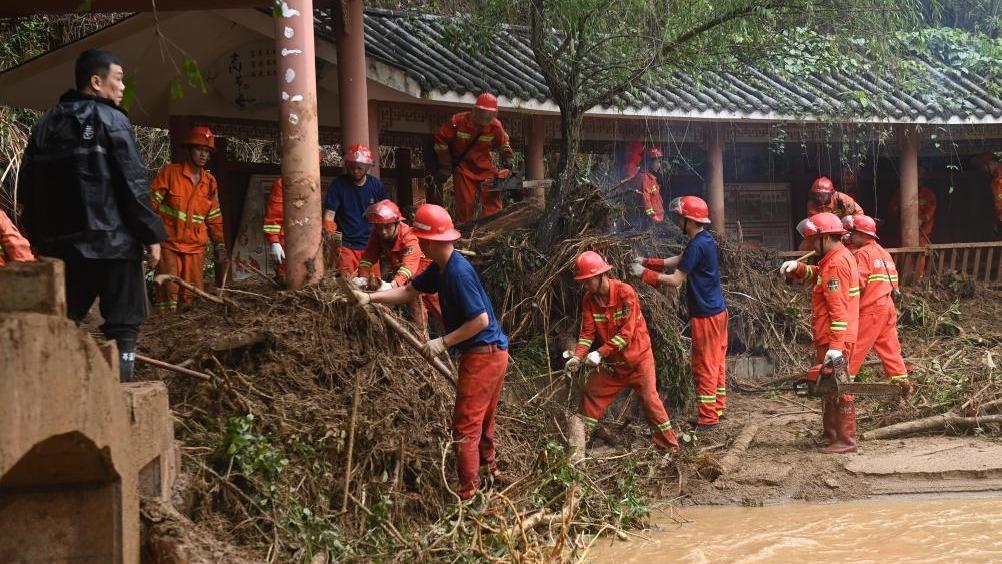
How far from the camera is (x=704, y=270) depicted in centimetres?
981

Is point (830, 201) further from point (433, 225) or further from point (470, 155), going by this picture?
point (433, 225)

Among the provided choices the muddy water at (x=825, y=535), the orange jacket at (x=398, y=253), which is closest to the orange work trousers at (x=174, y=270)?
the orange jacket at (x=398, y=253)

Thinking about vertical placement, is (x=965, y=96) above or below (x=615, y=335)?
above

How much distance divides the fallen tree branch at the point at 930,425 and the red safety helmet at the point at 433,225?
493 cm

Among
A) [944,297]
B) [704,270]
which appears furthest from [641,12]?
[944,297]

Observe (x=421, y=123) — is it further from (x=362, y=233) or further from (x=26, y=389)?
(x=26, y=389)

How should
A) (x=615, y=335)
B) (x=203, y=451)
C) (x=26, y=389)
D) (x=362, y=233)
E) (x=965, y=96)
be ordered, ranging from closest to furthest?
(x=26, y=389) < (x=203, y=451) < (x=615, y=335) < (x=362, y=233) < (x=965, y=96)

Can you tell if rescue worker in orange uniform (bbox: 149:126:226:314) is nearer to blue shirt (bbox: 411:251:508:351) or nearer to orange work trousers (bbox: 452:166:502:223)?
orange work trousers (bbox: 452:166:502:223)

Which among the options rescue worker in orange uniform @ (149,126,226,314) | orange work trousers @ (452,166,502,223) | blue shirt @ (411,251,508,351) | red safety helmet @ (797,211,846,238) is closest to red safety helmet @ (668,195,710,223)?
red safety helmet @ (797,211,846,238)

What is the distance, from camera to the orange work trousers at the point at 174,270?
8823 mm

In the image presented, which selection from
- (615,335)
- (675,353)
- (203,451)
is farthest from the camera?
(675,353)

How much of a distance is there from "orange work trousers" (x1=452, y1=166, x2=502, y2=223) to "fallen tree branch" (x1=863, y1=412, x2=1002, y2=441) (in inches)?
181

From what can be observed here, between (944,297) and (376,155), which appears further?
(944,297)

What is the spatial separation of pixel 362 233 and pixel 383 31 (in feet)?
11.8
